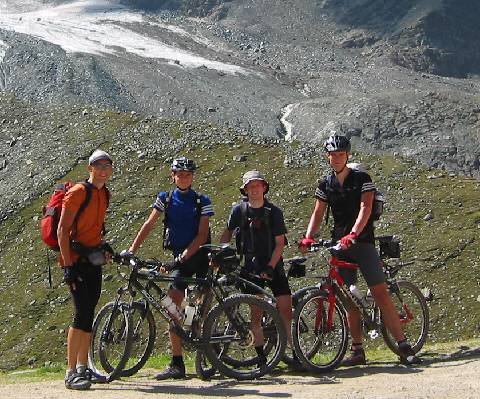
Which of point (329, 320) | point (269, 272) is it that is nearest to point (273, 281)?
point (269, 272)

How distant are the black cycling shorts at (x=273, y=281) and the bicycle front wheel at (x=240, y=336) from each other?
15.3 inches

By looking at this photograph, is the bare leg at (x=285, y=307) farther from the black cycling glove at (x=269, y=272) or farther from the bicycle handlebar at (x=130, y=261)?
the bicycle handlebar at (x=130, y=261)

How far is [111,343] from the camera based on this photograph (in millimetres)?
11758

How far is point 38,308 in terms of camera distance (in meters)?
28.8

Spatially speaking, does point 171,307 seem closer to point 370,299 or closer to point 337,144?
point 370,299

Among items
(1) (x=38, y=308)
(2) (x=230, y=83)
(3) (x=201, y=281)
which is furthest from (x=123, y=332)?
(2) (x=230, y=83)

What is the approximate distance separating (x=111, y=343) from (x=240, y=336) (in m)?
1.80

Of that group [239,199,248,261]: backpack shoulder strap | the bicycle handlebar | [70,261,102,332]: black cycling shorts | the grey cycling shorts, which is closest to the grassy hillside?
the grey cycling shorts

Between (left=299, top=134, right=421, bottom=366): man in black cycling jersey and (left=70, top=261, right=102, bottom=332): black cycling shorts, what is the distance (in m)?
2.88

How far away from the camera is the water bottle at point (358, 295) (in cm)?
→ 1203

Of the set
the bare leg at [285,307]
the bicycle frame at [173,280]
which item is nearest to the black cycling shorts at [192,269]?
the bicycle frame at [173,280]

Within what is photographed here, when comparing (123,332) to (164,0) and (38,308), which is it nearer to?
(38,308)

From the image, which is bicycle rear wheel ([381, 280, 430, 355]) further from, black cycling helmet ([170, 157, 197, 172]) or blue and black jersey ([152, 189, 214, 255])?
black cycling helmet ([170, 157, 197, 172])

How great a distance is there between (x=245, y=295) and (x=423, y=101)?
61291 mm
